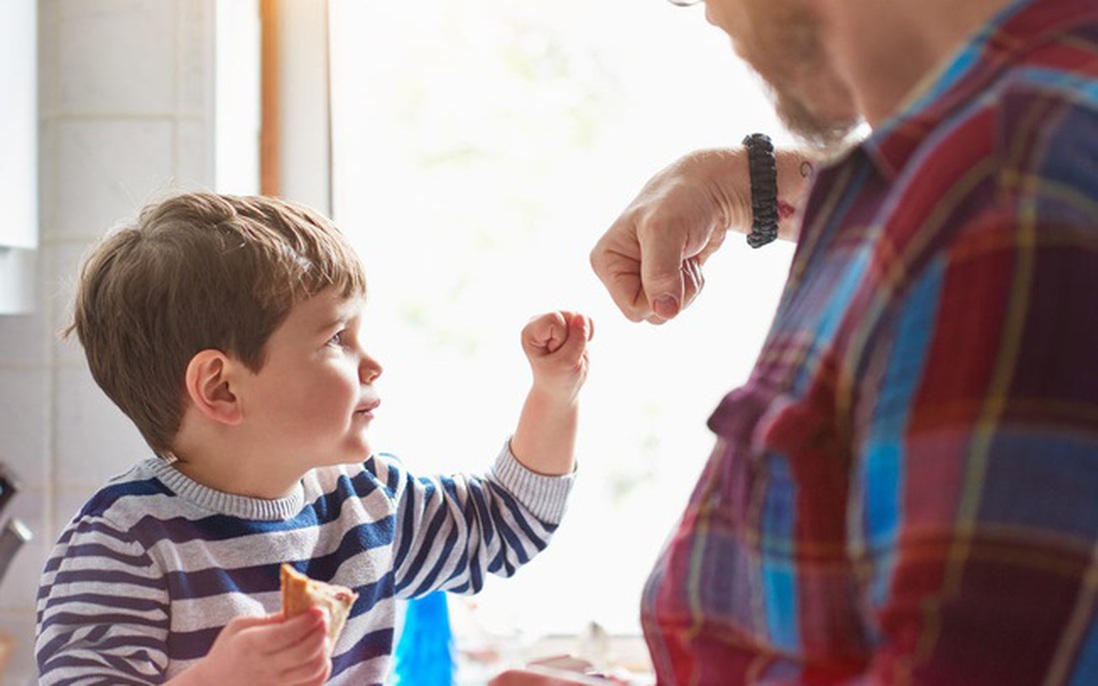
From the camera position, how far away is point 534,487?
1.59 m

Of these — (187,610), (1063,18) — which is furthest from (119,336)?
(1063,18)

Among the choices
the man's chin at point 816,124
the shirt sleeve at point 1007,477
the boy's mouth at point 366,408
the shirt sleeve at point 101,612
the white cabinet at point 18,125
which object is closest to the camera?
the shirt sleeve at point 1007,477

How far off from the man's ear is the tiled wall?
2.14 feet

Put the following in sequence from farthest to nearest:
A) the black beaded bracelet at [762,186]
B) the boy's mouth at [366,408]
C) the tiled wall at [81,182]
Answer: the tiled wall at [81,182] < the boy's mouth at [366,408] < the black beaded bracelet at [762,186]

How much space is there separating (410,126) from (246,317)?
91 centimetres

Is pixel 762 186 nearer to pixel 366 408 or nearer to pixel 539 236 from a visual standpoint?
pixel 366 408

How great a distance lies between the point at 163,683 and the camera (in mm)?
1252

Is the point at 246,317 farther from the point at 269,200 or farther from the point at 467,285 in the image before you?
the point at 467,285

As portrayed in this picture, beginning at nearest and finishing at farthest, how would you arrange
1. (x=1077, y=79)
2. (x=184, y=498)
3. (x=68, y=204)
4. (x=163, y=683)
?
(x=1077, y=79)
(x=163, y=683)
(x=184, y=498)
(x=68, y=204)

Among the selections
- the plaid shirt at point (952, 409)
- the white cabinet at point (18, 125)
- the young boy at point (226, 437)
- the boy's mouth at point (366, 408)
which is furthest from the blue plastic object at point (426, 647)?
the plaid shirt at point (952, 409)

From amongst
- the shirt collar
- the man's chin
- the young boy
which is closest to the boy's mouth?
the young boy

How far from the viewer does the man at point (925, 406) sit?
552 mm

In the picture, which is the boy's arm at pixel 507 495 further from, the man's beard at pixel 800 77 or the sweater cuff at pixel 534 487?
the man's beard at pixel 800 77

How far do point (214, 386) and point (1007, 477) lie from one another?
0.98 metres
